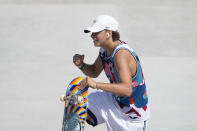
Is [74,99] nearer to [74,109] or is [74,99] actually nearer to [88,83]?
[74,109]

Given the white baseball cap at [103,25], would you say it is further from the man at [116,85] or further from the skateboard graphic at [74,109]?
the skateboard graphic at [74,109]

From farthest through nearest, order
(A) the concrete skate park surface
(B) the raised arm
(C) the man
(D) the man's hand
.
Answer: (A) the concrete skate park surface → (B) the raised arm → (C) the man → (D) the man's hand

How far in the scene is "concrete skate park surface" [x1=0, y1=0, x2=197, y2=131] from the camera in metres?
5.83

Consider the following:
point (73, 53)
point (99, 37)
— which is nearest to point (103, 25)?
point (99, 37)

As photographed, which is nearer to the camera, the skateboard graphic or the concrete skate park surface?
the skateboard graphic

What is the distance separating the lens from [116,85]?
3.56m

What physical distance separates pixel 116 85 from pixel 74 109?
17.0 inches

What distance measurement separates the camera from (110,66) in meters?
3.88

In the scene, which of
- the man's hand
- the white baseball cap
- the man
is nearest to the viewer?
the man's hand

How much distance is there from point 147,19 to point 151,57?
5.08 feet

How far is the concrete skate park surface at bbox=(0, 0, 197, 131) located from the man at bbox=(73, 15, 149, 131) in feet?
4.80

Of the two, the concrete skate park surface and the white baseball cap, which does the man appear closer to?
the white baseball cap

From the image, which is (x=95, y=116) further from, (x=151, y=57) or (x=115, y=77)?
(x=151, y=57)

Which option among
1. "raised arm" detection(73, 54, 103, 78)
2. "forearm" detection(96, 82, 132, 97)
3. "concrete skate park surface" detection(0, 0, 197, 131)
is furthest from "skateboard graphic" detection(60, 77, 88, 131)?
"concrete skate park surface" detection(0, 0, 197, 131)
